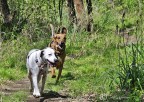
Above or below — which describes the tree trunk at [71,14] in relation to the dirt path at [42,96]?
above

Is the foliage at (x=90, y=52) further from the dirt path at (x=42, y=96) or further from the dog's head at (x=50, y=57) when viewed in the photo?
the dog's head at (x=50, y=57)

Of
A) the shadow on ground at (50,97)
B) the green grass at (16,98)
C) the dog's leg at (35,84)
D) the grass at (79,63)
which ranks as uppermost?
the dog's leg at (35,84)

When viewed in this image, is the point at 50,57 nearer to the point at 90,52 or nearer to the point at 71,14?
the point at 90,52

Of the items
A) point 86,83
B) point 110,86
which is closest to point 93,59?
point 86,83

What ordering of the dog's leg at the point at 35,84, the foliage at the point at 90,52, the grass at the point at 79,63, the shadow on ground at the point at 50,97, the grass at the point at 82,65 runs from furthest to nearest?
the grass at the point at 79,63 < the grass at the point at 82,65 < the dog's leg at the point at 35,84 < the shadow on ground at the point at 50,97 < the foliage at the point at 90,52

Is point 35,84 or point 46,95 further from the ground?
point 35,84

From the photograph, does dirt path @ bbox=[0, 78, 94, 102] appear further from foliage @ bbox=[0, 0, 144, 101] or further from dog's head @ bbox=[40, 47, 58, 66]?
dog's head @ bbox=[40, 47, 58, 66]

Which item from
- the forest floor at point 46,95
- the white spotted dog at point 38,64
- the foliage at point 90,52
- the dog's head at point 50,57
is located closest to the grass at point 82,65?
the foliage at point 90,52

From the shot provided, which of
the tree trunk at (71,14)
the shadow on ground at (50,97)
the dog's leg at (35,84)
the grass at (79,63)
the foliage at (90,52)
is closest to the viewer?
the foliage at (90,52)


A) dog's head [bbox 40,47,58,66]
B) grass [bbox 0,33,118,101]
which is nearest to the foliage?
grass [bbox 0,33,118,101]

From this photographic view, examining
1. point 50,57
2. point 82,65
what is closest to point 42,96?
point 50,57

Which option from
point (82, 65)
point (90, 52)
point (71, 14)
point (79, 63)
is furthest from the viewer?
point (71, 14)

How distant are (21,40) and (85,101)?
734 centimetres

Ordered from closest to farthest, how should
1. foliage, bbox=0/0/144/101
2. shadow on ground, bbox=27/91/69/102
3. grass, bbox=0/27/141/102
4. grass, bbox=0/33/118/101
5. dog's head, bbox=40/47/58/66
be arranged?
foliage, bbox=0/0/144/101 → dog's head, bbox=40/47/58/66 → shadow on ground, bbox=27/91/69/102 → grass, bbox=0/27/141/102 → grass, bbox=0/33/118/101
